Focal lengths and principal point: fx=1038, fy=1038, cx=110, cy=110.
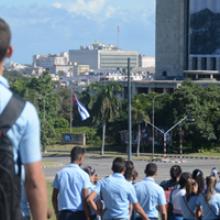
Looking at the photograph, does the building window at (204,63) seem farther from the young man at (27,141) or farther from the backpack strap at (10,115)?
the backpack strap at (10,115)

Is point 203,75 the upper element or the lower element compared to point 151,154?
upper

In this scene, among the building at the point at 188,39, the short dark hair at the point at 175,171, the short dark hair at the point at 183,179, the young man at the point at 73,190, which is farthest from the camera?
the building at the point at 188,39

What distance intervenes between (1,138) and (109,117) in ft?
294

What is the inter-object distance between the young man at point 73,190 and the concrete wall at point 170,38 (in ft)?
427

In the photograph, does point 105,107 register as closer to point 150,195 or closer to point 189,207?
point 189,207

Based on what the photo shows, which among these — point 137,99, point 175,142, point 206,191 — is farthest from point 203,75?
point 206,191

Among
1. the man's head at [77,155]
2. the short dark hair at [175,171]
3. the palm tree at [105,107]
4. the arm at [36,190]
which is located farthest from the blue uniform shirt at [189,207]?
the palm tree at [105,107]

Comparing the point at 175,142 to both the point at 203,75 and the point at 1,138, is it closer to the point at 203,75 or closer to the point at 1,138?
the point at 203,75

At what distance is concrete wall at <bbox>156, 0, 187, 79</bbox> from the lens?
466ft

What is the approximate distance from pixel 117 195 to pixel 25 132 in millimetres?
6829

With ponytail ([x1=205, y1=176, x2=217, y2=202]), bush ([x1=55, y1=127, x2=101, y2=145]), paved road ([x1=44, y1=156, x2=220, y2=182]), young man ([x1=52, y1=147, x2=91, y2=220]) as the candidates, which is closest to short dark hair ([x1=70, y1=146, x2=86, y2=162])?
young man ([x1=52, y1=147, x2=91, y2=220])

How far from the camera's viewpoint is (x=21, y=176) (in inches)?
184

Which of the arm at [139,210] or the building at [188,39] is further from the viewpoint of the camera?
the building at [188,39]

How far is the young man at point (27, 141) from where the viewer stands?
4.59 metres
